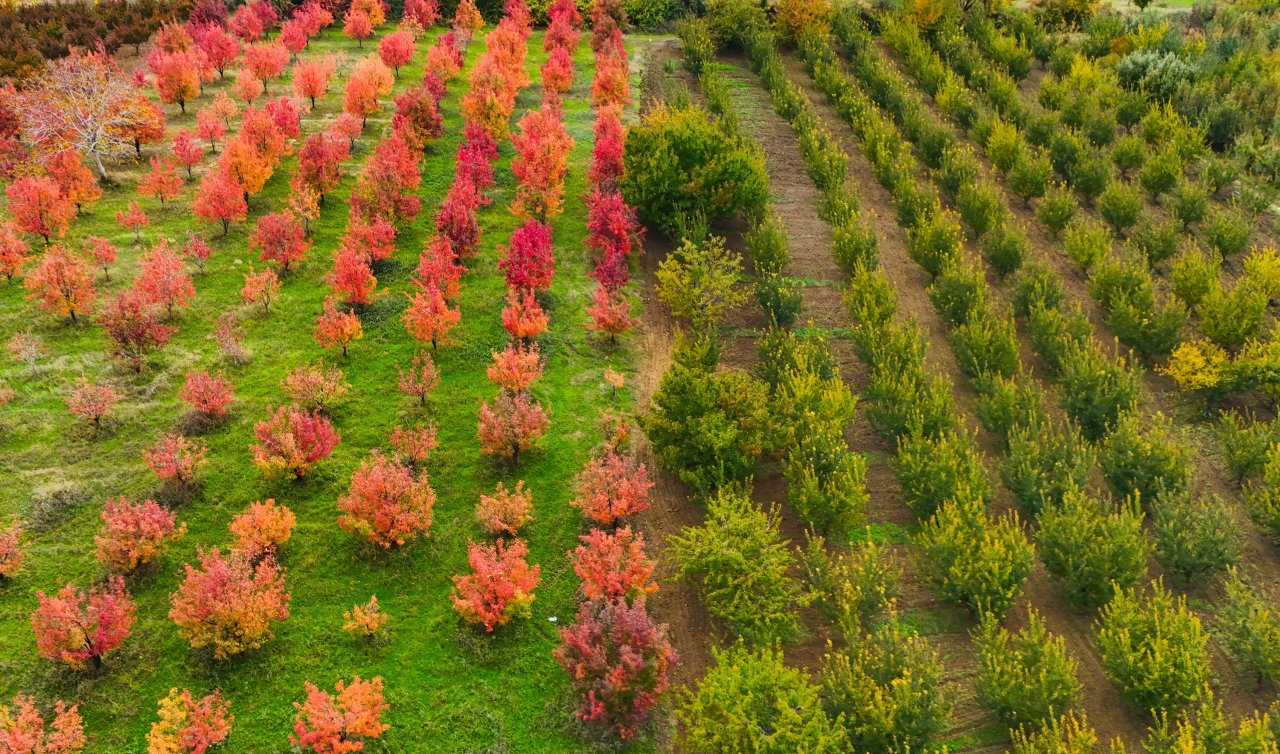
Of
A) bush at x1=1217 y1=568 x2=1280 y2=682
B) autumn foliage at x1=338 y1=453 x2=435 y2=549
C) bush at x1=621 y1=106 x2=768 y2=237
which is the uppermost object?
bush at x1=621 y1=106 x2=768 y2=237

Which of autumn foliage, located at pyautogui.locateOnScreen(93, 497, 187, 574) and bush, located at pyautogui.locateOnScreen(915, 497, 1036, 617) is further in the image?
autumn foliage, located at pyautogui.locateOnScreen(93, 497, 187, 574)

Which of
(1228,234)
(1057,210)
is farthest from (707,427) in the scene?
(1228,234)

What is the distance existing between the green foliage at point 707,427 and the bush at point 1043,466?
5.58 m

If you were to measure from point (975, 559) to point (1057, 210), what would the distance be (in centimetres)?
1718

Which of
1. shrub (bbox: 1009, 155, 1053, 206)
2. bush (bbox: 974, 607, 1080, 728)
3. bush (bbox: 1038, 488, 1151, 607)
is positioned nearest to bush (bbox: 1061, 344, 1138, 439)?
bush (bbox: 1038, 488, 1151, 607)

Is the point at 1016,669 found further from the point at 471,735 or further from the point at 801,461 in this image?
the point at 471,735

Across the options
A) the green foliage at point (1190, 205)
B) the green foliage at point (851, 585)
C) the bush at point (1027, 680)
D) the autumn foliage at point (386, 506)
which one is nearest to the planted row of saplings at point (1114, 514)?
the bush at point (1027, 680)

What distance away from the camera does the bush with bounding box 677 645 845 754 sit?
14219 millimetres

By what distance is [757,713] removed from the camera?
48.1 ft

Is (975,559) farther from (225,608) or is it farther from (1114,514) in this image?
(225,608)

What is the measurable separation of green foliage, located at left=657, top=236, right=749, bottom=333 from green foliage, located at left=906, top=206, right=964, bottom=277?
5901 mm

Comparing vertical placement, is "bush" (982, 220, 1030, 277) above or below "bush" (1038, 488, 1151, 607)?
above

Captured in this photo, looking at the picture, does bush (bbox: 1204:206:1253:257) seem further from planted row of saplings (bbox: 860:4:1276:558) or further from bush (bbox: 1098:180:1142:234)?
bush (bbox: 1098:180:1142:234)

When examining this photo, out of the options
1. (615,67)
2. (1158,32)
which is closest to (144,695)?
(615,67)
